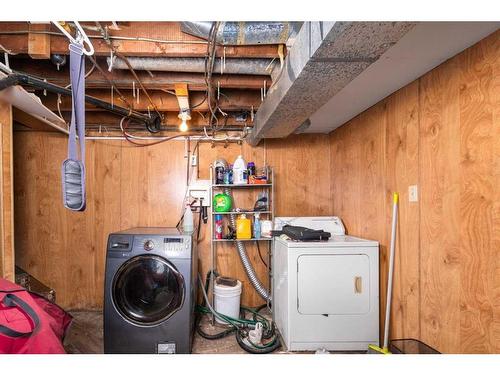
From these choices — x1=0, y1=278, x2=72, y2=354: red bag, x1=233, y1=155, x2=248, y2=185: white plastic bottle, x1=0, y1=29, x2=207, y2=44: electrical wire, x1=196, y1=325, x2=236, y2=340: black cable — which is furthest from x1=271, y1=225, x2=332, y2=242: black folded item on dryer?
x1=0, y1=278, x2=72, y2=354: red bag

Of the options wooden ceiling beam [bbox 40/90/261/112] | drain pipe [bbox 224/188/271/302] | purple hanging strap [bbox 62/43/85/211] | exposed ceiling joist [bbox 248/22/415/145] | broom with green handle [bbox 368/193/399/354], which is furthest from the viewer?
drain pipe [bbox 224/188/271/302]

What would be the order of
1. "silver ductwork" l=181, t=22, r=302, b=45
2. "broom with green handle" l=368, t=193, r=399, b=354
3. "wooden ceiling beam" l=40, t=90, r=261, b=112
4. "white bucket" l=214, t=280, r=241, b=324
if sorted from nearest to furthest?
"silver ductwork" l=181, t=22, r=302, b=45 → "broom with green handle" l=368, t=193, r=399, b=354 → "wooden ceiling beam" l=40, t=90, r=261, b=112 → "white bucket" l=214, t=280, r=241, b=324

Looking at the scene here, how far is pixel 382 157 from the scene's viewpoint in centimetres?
202

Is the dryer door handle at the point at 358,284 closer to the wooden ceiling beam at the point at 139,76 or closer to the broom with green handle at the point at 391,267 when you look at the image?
the broom with green handle at the point at 391,267

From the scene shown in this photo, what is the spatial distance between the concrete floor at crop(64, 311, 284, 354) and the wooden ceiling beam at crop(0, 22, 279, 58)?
7.15 ft

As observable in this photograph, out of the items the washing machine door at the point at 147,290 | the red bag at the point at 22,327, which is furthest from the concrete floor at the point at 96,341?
the red bag at the point at 22,327

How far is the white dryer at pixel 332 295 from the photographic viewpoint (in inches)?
75.4

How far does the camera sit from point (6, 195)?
170 centimetres

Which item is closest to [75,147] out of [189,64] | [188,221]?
[189,64]

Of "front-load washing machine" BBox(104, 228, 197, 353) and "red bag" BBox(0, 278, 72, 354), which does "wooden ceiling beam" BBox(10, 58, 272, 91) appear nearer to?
"front-load washing machine" BBox(104, 228, 197, 353)

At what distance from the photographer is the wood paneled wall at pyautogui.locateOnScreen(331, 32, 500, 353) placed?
3.86ft

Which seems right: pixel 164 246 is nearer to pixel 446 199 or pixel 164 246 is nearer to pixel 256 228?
pixel 256 228

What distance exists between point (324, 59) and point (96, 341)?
2.79m
